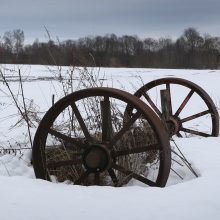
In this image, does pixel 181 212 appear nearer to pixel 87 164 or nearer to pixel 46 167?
pixel 87 164

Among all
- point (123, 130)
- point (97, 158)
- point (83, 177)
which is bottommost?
point (83, 177)

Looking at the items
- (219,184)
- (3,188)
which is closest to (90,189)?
(3,188)

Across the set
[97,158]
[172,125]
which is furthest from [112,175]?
[172,125]

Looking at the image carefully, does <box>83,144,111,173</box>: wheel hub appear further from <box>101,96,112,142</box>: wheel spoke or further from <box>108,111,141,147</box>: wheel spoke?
<box>101,96,112,142</box>: wheel spoke

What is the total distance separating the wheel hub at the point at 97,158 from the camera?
433cm

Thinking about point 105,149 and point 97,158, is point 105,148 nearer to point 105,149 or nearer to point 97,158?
point 105,149

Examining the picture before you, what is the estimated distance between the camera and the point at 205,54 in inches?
2872

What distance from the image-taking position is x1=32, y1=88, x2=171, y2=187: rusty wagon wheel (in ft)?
13.8

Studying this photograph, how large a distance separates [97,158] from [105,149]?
121 millimetres

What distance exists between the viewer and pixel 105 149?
4.32 m

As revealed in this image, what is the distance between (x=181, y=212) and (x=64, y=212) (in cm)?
80

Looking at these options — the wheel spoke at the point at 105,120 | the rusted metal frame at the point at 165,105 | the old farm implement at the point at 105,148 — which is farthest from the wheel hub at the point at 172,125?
the wheel spoke at the point at 105,120

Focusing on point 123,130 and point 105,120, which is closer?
point 123,130

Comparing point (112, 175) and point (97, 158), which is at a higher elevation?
point (97, 158)
